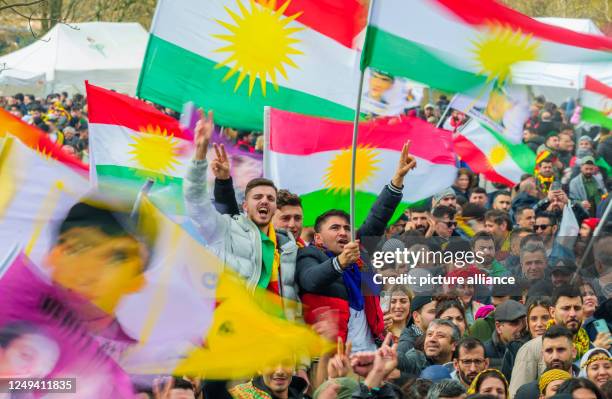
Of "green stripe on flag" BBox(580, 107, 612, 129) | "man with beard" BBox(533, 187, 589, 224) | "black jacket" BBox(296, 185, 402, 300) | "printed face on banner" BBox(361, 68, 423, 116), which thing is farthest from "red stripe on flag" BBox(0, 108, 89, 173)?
"printed face on banner" BBox(361, 68, 423, 116)

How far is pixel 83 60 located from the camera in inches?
1143

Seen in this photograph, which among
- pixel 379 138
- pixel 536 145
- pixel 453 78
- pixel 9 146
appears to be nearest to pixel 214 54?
pixel 379 138

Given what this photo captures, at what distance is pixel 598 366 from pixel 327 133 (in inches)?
137

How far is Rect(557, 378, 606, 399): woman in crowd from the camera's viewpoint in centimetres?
596

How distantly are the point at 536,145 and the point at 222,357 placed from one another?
1183 cm

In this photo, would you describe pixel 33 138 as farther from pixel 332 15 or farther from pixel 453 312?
pixel 332 15

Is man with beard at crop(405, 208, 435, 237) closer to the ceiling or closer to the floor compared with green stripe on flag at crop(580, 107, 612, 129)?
closer to the floor

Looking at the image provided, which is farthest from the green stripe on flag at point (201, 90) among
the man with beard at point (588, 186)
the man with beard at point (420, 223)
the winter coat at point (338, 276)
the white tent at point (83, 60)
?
the white tent at point (83, 60)

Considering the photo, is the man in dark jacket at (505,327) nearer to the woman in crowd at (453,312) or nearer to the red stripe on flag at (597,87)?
the woman in crowd at (453,312)

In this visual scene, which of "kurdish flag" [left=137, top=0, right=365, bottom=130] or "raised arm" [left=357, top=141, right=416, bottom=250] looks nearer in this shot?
"raised arm" [left=357, top=141, right=416, bottom=250]

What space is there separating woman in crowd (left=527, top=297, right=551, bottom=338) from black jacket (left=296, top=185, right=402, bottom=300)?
3.24 ft

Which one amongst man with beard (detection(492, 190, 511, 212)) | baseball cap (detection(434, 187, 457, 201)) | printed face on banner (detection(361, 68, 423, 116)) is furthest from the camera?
printed face on banner (detection(361, 68, 423, 116))

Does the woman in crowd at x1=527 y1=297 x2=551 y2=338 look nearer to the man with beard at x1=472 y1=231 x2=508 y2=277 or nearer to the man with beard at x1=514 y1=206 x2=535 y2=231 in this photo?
the man with beard at x1=472 y1=231 x2=508 y2=277

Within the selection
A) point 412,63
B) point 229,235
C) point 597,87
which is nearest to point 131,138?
point 412,63
